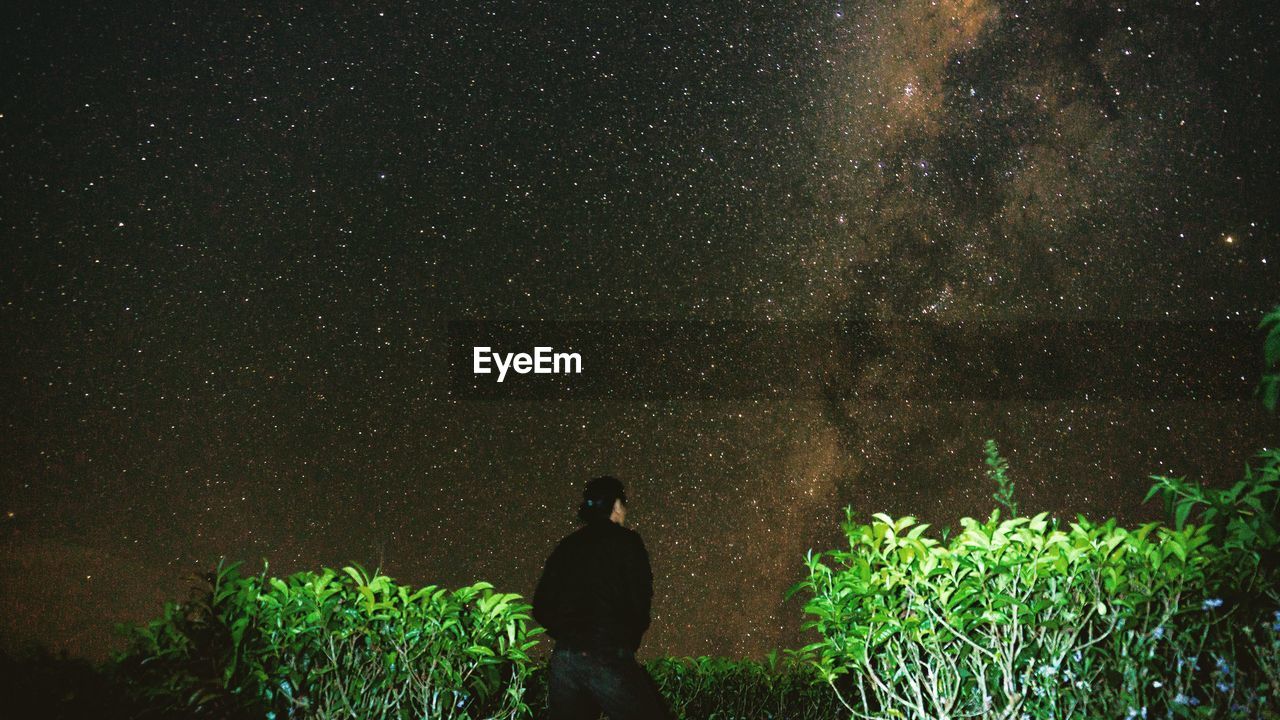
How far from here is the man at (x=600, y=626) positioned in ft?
11.9

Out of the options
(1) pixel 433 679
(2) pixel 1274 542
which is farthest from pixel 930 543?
(1) pixel 433 679

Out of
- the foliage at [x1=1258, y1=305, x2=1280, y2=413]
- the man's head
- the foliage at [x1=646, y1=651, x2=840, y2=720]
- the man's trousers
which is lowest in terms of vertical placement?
the foliage at [x1=646, y1=651, x2=840, y2=720]

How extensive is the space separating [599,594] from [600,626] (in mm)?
119

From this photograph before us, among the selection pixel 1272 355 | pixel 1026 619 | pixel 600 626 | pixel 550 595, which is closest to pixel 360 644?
pixel 550 595

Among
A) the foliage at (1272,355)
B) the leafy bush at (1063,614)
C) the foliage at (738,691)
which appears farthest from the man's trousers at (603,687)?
the foliage at (738,691)

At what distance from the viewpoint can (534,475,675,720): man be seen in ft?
11.9

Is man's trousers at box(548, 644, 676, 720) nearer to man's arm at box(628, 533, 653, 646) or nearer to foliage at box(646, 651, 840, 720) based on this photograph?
man's arm at box(628, 533, 653, 646)

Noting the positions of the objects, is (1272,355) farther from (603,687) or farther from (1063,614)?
(603,687)

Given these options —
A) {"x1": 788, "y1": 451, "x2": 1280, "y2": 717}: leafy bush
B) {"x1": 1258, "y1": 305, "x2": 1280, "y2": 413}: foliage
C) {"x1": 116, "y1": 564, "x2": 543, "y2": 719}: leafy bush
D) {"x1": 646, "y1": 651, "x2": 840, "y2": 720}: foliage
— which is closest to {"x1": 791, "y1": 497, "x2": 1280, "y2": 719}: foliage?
{"x1": 788, "y1": 451, "x2": 1280, "y2": 717}: leafy bush

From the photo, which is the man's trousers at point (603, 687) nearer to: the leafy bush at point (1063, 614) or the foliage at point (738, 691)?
Answer: the leafy bush at point (1063, 614)

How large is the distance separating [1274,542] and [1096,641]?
0.69 meters

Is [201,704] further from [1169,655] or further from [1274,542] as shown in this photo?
[1274,542]

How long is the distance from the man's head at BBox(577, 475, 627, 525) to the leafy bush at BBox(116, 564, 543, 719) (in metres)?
0.76

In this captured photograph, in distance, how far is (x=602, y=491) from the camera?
13.0ft
